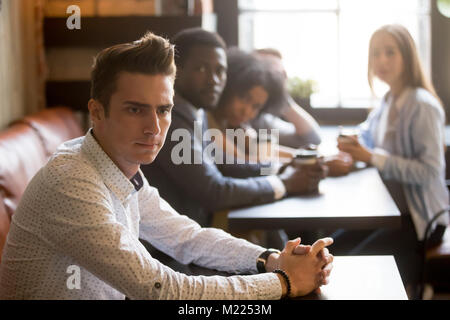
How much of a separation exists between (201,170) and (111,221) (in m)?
0.95

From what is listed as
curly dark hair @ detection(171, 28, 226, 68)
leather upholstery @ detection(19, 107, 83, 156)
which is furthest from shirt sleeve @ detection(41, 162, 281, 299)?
leather upholstery @ detection(19, 107, 83, 156)

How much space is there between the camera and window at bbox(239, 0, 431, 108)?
3.96 metres

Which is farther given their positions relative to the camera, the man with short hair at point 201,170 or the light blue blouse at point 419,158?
the light blue blouse at point 419,158

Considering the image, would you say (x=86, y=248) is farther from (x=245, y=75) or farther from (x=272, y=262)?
(x=245, y=75)

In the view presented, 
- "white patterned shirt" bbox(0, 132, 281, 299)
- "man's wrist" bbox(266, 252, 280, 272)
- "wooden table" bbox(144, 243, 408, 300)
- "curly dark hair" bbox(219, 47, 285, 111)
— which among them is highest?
"curly dark hair" bbox(219, 47, 285, 111)

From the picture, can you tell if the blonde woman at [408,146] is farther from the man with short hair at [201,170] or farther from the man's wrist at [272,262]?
the man's wrist at [272,262]

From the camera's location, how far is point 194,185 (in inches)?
81.0

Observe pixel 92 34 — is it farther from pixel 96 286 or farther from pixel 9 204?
pixel 96 286

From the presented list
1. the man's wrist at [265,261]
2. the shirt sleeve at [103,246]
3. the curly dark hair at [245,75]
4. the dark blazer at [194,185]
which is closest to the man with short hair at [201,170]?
the dark blazer at [194,185]

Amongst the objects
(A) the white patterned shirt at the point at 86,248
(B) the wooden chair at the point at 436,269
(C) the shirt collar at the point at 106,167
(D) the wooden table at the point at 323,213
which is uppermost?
(C) the shirt collar at the point at 106,167

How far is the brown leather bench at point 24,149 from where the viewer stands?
5.94ft

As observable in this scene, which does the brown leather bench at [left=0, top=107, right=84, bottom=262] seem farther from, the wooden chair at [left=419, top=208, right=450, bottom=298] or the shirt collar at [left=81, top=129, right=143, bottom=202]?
the wooden chair at [left=419, top=208, right=450, bottom=298]

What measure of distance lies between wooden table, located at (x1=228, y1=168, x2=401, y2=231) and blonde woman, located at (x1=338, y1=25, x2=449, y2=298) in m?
0.50

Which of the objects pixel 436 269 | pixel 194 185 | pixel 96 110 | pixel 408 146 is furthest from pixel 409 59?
pixel 96 110
